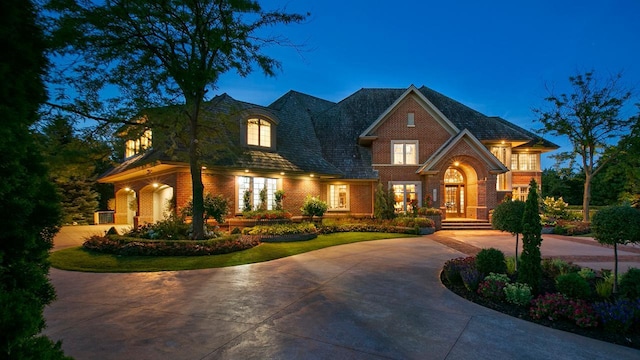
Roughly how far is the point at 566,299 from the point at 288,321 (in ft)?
16.2

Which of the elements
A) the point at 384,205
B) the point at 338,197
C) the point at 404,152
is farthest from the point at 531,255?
the point at 404,152

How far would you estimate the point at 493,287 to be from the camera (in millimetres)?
6059

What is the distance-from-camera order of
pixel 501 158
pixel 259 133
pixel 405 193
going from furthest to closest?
pixel 501 158, pixel 405 193, pixel 259 133

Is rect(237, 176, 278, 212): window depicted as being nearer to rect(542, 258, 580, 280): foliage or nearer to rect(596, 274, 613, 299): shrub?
rect(542, 258, 580, 280): foliage

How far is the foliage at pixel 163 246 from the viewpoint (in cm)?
1035

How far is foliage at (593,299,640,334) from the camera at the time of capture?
457 centimetres

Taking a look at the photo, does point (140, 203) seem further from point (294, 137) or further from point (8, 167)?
point (8, 167)

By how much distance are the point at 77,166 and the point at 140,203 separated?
34.7ft

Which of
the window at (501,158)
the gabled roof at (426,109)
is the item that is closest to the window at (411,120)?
the gabled roof at (426,109)

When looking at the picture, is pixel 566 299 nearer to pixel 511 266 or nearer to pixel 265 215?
pixel 511 266

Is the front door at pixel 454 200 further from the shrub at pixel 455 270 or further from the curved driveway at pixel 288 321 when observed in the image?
the curved driveway at pixel 288 321

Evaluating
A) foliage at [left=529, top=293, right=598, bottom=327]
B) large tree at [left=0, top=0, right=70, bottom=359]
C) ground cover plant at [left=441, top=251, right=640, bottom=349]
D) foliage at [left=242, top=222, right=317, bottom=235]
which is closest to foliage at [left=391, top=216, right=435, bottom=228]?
foliage at [left=242, top=222, right=317, bottom=235]

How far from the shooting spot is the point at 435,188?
20047mm

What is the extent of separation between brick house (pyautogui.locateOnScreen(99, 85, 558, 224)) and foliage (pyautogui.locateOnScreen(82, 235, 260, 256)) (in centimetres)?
474
